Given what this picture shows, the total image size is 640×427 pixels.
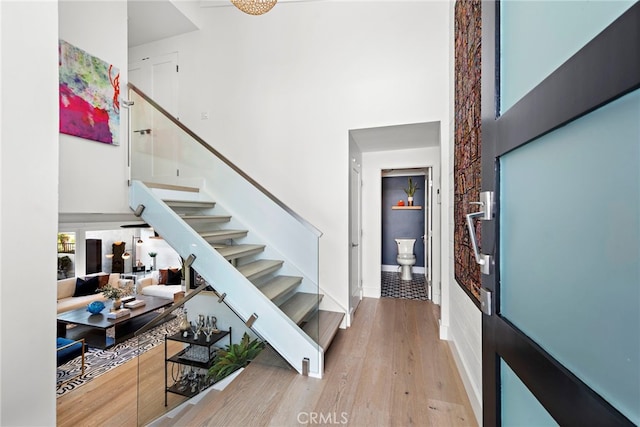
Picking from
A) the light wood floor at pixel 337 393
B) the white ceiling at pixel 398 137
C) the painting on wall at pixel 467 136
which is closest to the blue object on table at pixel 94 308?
the light wood floor at pixel 337 393

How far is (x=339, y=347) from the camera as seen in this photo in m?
2.86

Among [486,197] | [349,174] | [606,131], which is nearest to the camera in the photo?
[606,131]

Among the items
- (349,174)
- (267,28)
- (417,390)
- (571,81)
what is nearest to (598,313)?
(571,81)

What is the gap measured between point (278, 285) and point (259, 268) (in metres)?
0.25

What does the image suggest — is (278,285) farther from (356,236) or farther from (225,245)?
(356,236)

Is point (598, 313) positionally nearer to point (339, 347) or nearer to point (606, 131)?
point (606, 131)

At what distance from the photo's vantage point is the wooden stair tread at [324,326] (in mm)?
2498

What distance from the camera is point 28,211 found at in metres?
1.47

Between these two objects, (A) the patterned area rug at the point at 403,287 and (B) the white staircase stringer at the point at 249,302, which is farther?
(A) the patterned area rug at the point at 403,287

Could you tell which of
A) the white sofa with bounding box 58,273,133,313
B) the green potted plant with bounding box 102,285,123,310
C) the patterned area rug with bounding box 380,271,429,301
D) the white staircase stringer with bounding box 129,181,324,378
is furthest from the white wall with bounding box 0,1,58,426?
the white sofa with bounding box 58,273,133,313

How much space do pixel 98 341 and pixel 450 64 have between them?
5783 millimetres

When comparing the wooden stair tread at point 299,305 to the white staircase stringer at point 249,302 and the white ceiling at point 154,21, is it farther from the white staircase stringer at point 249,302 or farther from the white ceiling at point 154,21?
the white ceiling at point 154,21

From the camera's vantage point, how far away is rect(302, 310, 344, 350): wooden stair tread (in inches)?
98.3

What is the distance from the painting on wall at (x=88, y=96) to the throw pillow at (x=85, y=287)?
3790mm
